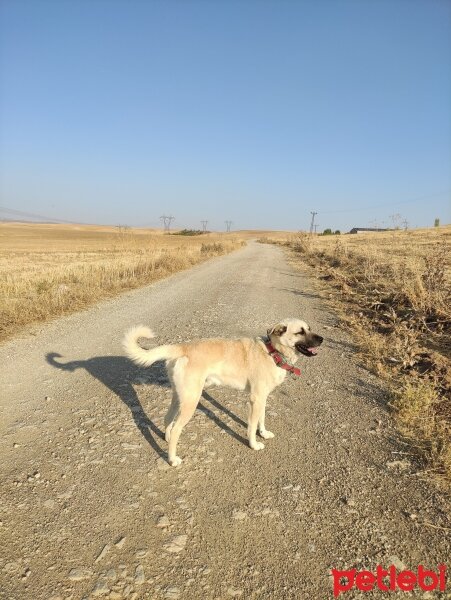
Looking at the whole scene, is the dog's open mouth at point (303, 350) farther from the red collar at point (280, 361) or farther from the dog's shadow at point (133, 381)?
the dog's shadow at point (133, 381)

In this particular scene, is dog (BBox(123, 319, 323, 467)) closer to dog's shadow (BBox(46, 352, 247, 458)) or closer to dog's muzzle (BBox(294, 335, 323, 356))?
dog's muzzle (BBox(294, 335, 323, 356))

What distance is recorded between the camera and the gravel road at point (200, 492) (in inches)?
90.3

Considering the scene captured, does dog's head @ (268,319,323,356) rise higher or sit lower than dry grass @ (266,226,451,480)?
higher

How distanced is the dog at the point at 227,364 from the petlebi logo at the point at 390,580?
145cm

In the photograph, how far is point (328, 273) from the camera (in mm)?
14898

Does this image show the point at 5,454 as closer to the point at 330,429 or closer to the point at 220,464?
the point at 220,464

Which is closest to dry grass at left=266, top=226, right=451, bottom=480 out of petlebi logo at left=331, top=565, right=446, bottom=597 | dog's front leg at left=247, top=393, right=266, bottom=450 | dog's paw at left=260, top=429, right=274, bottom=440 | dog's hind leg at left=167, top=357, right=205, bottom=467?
petlebi logo at left=331, top=565, right=446, bottom=597

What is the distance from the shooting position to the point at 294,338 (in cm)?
392

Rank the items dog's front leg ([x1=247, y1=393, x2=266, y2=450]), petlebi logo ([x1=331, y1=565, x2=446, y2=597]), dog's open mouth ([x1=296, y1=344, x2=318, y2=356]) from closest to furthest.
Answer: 1. petlebi logo ([x1=331, y1=565, x2=446, y2=597])
2. dog's front leg ([x1=247, y1=393, x2=266, y2=450])
3. dog's open mouth ([x1=296, y1=344, x2=318, y2=356])

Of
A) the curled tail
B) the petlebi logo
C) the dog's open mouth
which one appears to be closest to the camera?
the petlebi logo

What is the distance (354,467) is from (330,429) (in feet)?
2.13

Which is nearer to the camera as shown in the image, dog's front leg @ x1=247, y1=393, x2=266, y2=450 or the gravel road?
the gravel road

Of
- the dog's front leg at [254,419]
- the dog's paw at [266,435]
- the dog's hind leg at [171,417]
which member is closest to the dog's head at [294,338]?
the dog's front leg at [254,419]

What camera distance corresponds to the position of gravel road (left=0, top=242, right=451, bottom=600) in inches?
90.3
